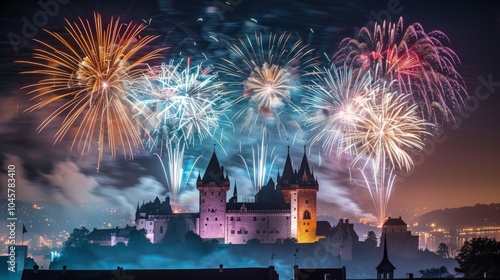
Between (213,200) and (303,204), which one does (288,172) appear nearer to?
(303,204)

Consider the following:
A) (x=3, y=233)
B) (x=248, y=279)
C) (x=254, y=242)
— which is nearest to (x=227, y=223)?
(x=254, y=242)

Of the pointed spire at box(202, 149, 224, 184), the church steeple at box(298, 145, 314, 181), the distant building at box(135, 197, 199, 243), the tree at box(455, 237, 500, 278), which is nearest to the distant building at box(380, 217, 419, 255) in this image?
the church steeple at box(298, 145, 314, 181)

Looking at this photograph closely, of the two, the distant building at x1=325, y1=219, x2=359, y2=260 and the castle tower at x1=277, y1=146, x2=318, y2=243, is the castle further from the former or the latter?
the distant building at x1=325, y1=219, x2=359, y2=260

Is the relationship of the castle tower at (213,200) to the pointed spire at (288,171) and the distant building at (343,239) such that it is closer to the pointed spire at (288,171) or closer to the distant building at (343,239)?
the pointed spire at (288,171)

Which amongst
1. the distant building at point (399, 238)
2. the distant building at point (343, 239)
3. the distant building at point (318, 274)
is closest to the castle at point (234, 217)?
the distant building at point (343, 239)

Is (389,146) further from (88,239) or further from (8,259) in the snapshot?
→ (88,239)

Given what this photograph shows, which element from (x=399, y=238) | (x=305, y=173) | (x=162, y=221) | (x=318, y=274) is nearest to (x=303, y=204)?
(x=305, y=173)
